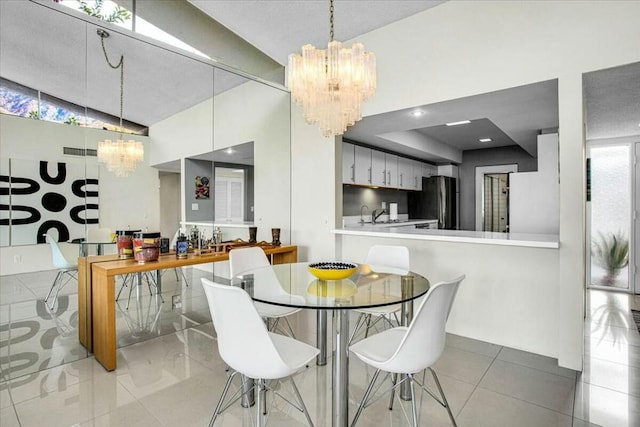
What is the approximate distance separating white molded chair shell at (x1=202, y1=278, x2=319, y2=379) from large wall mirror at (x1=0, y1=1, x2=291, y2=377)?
1964 mm

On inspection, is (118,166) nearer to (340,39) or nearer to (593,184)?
(340,39)

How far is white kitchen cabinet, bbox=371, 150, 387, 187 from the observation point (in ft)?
18.4

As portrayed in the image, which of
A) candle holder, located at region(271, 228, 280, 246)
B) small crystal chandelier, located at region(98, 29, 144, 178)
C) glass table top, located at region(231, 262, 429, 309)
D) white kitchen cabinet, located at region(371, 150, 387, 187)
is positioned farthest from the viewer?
white kitchen cabinet, located at region(371, 150, 387, 187)

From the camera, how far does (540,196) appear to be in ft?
12.2

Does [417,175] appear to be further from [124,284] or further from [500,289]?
[124,284]

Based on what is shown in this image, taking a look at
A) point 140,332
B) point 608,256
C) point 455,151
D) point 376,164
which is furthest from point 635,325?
point 140,332

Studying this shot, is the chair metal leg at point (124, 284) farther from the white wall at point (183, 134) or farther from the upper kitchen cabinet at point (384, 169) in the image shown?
the upper kitchen cabinet at point (384, 169)

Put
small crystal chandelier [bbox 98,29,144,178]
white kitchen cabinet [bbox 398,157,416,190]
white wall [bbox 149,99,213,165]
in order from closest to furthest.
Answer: small crystal chandelier [bbox 98,29,144,178]
white wall [bbox 149,99,213,165]
white kitchen cabinet [bbox 398,157,416,190]

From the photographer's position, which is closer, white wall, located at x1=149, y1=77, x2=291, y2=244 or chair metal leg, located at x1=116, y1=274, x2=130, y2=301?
chair metal leg, located at x1=116, y1=274, x2=130, y2=301

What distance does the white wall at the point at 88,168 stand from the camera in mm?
2484

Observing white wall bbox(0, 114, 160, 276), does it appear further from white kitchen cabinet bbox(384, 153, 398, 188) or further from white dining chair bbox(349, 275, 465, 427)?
white kitchen cabinet bbox(384, 153, 398, 188)

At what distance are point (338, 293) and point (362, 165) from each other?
12.3 feet

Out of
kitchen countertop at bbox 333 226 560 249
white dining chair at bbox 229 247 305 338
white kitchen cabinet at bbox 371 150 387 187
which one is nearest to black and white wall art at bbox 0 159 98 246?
white dining chair at bbox 229 247 305 338

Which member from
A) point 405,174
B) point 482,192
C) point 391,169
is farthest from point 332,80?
point 482,192
